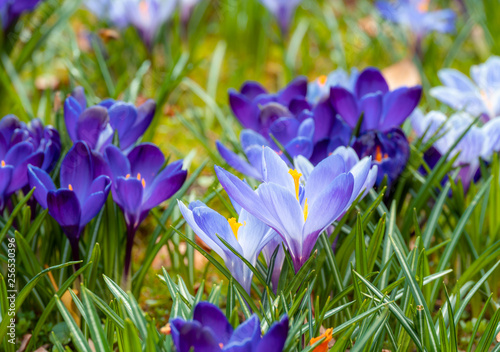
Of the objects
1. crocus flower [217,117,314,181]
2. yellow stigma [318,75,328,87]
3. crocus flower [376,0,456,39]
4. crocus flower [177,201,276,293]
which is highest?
crocus flower [376,0,456,39]

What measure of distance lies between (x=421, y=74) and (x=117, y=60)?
4.47ft

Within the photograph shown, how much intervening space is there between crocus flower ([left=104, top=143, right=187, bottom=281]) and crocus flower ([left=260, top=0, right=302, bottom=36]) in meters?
1.65

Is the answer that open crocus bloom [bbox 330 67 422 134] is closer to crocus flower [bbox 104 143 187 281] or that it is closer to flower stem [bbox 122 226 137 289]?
crocus flower [bbox 104 143 187 281]

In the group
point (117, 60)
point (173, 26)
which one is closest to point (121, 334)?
point (117, 60)

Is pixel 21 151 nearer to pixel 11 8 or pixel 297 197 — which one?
pixel 297 197

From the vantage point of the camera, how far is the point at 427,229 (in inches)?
50.0

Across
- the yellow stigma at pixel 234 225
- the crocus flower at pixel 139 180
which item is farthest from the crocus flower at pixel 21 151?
the yellow stigma at pixel 234 225

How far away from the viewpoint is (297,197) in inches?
37.0

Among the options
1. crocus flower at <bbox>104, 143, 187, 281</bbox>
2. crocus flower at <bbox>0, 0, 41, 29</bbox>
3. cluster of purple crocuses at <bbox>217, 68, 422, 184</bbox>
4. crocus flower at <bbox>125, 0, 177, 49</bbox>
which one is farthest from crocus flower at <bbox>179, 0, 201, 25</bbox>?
crocus flower at <bbox>104, 143, 187, 281</bbox>

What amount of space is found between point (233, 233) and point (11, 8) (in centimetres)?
157

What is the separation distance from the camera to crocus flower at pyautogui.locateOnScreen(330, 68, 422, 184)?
1274 mm

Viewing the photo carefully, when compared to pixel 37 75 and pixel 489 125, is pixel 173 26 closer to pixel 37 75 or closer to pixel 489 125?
pixel 37 75

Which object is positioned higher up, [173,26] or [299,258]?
[173,26]

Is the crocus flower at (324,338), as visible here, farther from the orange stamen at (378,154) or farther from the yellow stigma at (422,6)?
the yellow stigma at (422,6)
